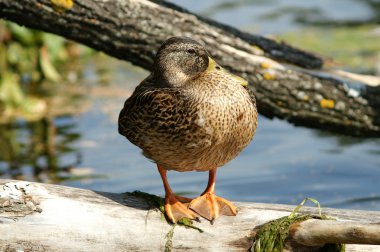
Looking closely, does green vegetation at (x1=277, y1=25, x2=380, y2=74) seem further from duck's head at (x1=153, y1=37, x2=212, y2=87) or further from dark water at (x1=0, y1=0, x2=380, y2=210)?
duck's head at (x1=153, y1=37, x2=212, y2=87)

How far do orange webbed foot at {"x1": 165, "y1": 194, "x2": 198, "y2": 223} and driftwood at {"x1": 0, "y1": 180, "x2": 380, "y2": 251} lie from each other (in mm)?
44

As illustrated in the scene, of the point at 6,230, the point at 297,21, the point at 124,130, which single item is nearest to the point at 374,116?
the point at 124,130

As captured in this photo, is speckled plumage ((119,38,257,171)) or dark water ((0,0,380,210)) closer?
speckled plumage ((119,38,257,171))

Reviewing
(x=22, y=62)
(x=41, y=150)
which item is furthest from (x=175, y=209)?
(x=22, y=62)

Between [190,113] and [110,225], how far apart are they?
68 centimetres

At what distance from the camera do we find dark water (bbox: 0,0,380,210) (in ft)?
22.4

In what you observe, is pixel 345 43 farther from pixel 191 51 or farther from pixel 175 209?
pixel 175 209

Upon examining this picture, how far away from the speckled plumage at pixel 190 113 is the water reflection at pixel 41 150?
3.02 metres

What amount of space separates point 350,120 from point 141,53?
1.51m

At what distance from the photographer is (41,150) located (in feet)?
26.1

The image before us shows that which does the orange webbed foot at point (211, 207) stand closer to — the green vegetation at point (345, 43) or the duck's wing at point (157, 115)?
the duck's wing at point (157, 115)

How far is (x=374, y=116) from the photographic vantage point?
5.70 m

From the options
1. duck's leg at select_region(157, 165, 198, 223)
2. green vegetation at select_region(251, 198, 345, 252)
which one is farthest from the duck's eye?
green vegetation at select_region(251, 198, 345, 252)

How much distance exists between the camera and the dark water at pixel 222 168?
6.83 m
